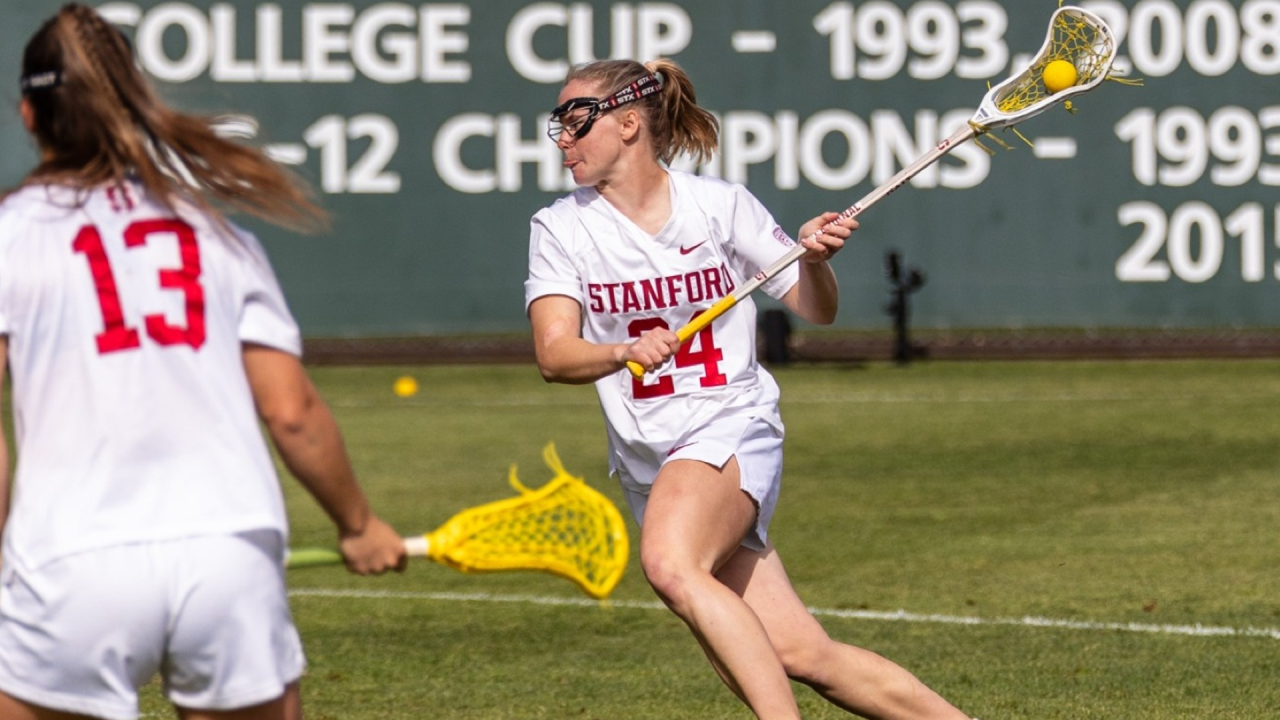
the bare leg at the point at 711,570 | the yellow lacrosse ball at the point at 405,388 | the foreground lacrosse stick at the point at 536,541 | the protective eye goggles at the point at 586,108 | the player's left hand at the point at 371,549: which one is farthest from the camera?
the yellow lacrosse ball at the point at 405,388

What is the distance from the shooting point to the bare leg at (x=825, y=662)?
4973mm

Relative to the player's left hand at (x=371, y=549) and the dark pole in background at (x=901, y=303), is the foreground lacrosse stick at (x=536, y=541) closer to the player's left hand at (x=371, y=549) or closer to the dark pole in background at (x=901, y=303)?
the player's left hand at (x=371, y=549)

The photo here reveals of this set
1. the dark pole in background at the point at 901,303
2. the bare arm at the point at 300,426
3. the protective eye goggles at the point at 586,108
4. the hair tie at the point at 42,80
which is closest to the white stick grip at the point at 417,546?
the bare arm at the point at 300,426

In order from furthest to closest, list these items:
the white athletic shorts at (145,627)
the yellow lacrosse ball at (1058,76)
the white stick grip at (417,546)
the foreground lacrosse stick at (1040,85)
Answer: the yellow lacrosse ball at (1058,76)
the foreground lacrosse stick at (1040,85)
the white stick grip at (417,546)
the white athletic shorts at (145,627)

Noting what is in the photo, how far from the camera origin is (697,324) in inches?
198

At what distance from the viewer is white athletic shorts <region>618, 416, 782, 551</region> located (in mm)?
4980

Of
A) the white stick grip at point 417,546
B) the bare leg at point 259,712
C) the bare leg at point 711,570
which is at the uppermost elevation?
the white stick grip at point 417,546

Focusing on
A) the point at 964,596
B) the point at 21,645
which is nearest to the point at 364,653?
the point at 964,596

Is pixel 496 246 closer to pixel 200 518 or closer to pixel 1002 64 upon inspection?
pixel 1002 64

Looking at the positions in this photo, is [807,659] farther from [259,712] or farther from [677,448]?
[259,712]

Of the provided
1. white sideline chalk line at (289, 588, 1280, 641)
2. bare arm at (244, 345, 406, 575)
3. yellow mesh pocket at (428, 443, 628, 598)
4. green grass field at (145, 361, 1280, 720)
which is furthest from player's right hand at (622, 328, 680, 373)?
white sideline chalk line at (289, 588, 1280, 641)

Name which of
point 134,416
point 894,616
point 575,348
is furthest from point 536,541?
point 894,616

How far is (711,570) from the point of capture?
481cm

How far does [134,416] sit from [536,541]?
1.22 metres
